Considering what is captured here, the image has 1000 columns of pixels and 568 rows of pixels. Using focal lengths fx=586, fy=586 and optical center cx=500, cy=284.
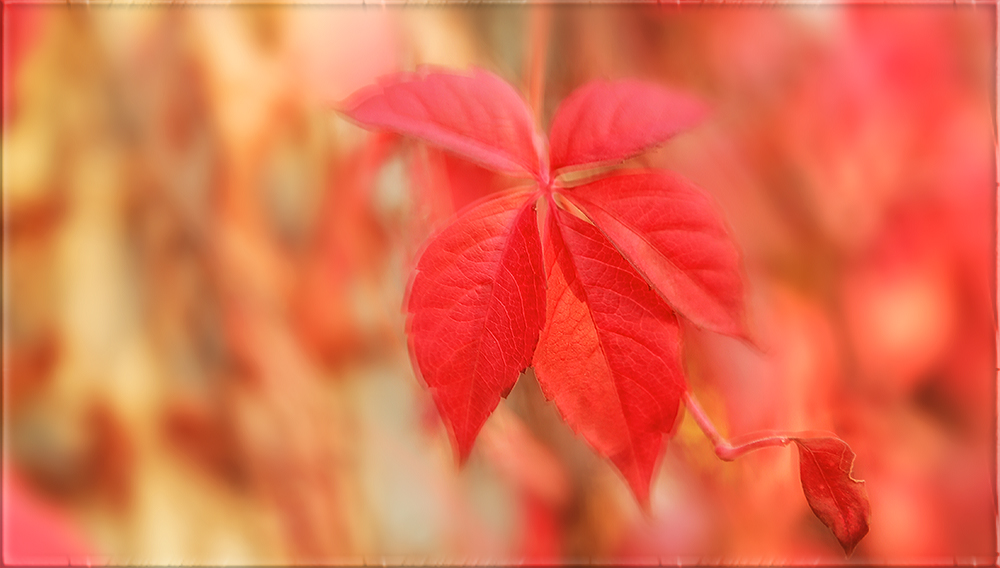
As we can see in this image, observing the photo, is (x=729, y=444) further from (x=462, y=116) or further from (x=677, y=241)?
(x=462, y=116)

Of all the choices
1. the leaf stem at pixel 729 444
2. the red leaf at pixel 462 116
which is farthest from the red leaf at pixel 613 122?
the leaf stem at pixel 729 444

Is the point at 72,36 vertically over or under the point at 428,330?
over

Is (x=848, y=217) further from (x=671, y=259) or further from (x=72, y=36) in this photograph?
(x=72, y=36)

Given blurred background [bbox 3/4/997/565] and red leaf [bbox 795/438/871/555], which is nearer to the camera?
red leaf [bbox 795/438/871/555]

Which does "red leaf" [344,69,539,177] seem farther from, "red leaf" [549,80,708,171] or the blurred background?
the blurred background

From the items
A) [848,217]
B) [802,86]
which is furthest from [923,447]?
[802,86]

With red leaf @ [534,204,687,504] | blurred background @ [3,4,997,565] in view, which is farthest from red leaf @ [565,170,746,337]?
blurred background @ [3,4,997,565]

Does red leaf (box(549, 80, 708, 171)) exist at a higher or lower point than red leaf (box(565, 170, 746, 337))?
higher
